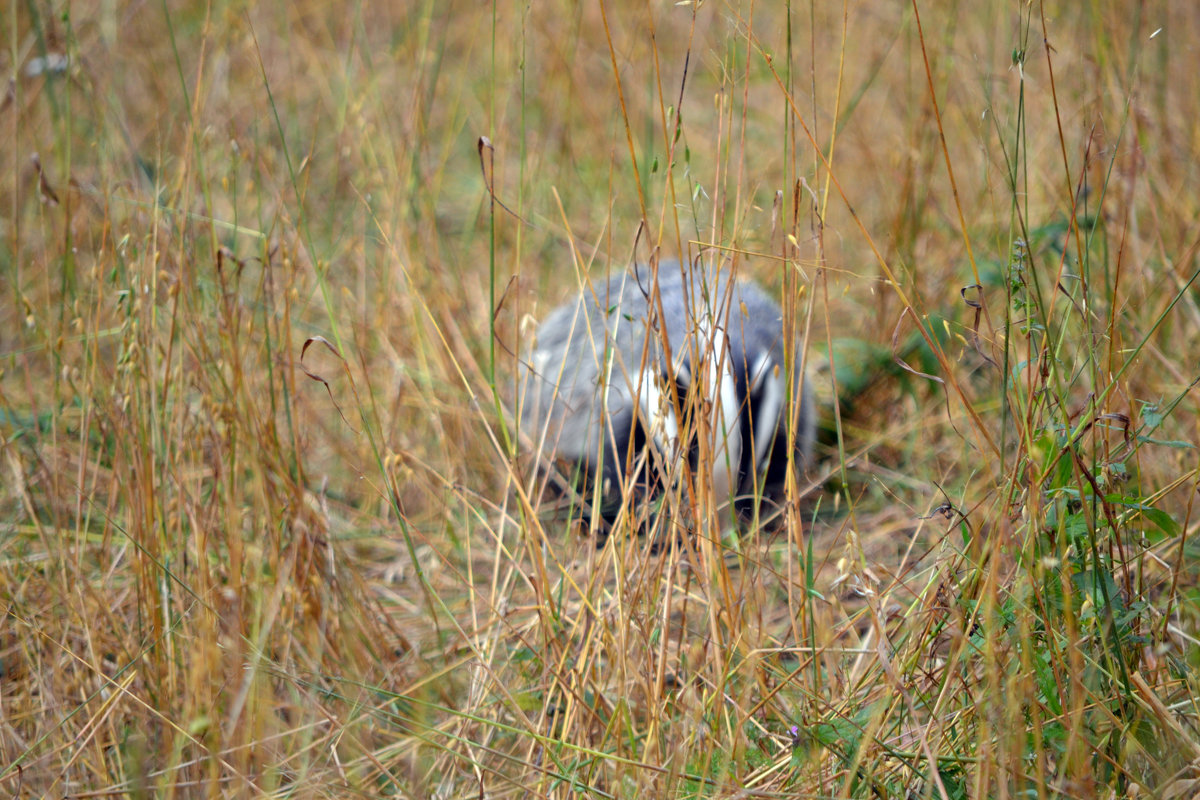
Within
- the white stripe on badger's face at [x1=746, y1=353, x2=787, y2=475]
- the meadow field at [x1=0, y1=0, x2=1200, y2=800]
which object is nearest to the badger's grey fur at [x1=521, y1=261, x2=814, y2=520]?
the white stripe on badger's face at [x1=746, y1=353, x2=787, y2=475]

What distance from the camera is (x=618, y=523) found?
1215 mm

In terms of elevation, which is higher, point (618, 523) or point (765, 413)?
point (618, 523)

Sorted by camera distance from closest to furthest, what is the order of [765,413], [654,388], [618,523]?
[618,523] → [654,388] → [765,413]

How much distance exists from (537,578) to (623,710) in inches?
7.8

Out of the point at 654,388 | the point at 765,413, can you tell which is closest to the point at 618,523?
the point at 654,388

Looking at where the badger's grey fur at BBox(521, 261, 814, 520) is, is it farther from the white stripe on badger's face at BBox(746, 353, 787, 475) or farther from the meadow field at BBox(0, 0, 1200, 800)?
the meadow field at BBox(0, 0, 1200, 800)

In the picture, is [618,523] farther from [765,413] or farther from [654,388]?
[765,413]

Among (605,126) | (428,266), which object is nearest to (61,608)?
(428,266)

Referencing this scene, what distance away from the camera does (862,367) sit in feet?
7.18

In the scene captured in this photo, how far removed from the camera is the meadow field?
981mm

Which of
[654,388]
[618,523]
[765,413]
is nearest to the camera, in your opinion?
[618,523]

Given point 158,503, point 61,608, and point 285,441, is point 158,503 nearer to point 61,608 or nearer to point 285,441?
point 61,608

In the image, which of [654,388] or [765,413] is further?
[765,413]

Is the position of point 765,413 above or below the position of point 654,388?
below
